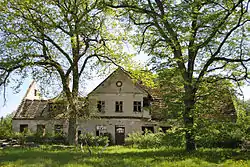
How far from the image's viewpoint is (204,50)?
2136 cm

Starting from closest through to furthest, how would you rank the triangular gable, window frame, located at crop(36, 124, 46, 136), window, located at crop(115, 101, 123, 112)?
window frame, located at crop(36, 124, 46, 136)
the triangular gable
window, located at crop(115, 101, 123, 112)

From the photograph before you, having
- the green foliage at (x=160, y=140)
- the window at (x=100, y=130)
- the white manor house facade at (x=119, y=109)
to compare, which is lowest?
the green foliage at (x=160, y=140)

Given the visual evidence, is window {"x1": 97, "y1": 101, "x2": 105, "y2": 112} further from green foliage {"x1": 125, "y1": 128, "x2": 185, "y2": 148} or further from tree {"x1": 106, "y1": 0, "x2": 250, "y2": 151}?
tree {"x1": 106, "y1": 0, "x2": 250, "y2": 151}

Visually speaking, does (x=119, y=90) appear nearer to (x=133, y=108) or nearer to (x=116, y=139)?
(x=133, y=108)

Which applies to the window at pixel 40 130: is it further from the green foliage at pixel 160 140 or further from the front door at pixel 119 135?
the green foliage at pixel 160 140

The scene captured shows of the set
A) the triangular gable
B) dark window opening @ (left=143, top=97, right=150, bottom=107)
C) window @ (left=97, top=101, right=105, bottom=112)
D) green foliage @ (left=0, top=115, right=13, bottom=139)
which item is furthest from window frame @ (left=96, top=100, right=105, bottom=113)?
green foliage @ (left=0, top=115, right=13, bottom=139)

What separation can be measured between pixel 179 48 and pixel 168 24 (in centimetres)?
161

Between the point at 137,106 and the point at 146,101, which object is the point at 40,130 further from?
the point at 146,101

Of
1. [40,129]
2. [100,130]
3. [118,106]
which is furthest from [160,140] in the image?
[40,129]

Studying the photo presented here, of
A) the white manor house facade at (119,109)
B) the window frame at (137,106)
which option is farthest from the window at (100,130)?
the window frame at (137,106)

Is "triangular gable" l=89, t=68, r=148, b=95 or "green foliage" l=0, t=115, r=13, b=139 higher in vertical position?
"triangular gable" l=89, t=68, r=148, b=95

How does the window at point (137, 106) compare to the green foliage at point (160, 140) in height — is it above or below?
above

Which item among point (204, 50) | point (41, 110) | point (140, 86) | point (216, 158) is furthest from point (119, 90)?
point (216, 158)

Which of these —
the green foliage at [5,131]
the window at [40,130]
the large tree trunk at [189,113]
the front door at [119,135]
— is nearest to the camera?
the large tree trunk at [189,113]
